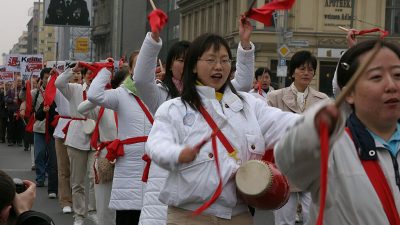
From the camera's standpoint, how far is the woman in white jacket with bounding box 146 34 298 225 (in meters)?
3.61

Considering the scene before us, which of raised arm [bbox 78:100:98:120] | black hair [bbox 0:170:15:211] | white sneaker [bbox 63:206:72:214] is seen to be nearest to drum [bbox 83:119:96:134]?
raised arm [bbox 78:100:98:120]

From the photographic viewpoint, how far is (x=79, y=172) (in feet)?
31.6

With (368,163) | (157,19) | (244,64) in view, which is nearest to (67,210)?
(244,64)

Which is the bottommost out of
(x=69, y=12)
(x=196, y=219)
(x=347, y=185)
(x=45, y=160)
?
(x=45, y=160)

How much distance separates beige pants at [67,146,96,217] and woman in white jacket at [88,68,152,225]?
3318 mm

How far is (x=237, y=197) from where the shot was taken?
371 centimetres

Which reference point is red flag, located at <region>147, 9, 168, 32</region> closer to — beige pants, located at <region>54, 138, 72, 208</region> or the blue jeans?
beige pants, located at <region>54, 138, 72, 208</region>

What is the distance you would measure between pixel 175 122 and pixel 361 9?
150 ft

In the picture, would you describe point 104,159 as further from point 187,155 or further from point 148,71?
point 187,155

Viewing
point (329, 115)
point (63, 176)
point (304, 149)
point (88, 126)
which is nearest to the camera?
point (329, 115)

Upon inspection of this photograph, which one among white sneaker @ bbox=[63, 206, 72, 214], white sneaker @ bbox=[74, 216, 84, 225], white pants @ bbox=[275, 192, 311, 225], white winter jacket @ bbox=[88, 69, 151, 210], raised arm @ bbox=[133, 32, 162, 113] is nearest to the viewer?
raised arm @ bbox=[133, 32, 162, 113]

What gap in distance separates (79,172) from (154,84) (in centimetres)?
480

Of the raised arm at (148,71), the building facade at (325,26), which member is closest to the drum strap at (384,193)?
the raised arm at (148,71)

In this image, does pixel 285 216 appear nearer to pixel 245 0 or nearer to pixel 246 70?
pixel 246 70
